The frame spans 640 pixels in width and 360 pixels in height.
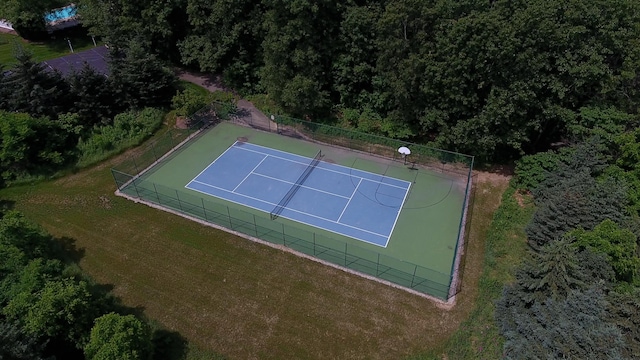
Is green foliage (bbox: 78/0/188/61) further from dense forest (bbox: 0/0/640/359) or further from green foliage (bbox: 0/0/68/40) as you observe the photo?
green foliage (bbox: 0/0/68/40)

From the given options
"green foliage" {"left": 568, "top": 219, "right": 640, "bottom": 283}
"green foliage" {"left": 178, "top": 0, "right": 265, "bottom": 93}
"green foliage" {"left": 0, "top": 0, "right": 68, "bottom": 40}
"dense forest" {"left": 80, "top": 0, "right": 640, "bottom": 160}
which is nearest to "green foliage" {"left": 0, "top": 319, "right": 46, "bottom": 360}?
"dense forest" {"left": 80, "top": 0, "right": 640, "bottom": 160}

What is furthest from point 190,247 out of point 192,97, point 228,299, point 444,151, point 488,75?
point 488,75

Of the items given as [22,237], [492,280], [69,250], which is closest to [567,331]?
[492,280]

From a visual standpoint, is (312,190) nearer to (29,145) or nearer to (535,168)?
(535,168)

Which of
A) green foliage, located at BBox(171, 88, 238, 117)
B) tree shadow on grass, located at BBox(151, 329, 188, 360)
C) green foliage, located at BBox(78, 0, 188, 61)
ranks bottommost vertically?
tree shadow on grass, located at BBox(151, 329, 188, 360)

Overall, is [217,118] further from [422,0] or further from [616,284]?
[616,284]

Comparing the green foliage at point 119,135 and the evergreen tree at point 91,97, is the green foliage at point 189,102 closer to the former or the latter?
the green foliage at point 119,135
